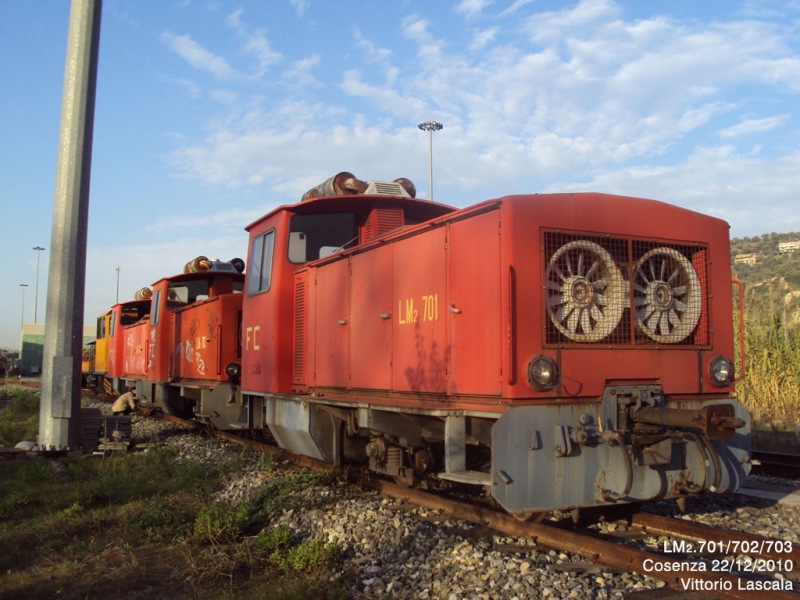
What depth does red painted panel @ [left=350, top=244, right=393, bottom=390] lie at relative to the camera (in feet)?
21.8

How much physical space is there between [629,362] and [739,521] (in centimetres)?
175

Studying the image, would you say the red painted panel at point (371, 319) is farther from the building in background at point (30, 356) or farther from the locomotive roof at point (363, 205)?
the building in background at point (30, 356)

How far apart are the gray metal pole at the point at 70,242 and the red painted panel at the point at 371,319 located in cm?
489

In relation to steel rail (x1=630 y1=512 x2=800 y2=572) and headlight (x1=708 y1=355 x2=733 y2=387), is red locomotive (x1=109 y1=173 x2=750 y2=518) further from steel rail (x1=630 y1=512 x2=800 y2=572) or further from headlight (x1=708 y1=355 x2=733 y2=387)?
steel rail (x1=630 y1=512 x2=800 y2=572)

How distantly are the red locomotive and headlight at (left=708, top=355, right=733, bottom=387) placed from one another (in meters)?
0.01

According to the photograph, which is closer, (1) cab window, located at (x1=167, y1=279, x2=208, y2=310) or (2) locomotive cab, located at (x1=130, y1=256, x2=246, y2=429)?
(2) locomotive cab, located at (x1=130, y1=256, x2=246, y2=429)

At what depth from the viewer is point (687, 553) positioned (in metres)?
4.89

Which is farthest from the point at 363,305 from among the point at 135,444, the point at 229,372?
the point at 135,444

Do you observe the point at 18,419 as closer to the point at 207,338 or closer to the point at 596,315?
the point at 207,338

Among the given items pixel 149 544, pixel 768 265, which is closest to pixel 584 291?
pixel 149 544

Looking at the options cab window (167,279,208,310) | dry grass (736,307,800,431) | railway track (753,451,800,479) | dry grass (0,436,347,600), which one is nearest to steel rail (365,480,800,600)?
dry grass (0,436,347,600)

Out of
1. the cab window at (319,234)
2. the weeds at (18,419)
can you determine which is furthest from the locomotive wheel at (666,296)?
the weeds at (18,419)

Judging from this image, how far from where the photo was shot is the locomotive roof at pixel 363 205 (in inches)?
324

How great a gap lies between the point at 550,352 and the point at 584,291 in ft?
1.96
